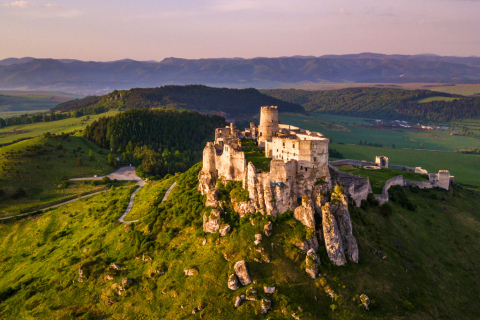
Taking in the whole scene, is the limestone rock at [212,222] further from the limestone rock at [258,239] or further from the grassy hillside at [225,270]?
the limestone rock at [258,239]

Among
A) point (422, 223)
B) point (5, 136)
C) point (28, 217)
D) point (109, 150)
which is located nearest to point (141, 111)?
point (109, 150)

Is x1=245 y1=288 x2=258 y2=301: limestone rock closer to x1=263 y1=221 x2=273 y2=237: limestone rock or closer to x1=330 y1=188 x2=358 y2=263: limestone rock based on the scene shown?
x1=263 y1=221 x2=273 y2=237: limestone rock

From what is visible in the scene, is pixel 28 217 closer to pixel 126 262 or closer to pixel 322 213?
pixel 126 262

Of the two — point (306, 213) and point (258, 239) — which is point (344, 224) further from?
point (258, 239)

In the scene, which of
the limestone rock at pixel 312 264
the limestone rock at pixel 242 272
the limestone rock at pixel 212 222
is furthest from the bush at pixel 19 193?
the limestone rock at pixel 312 264

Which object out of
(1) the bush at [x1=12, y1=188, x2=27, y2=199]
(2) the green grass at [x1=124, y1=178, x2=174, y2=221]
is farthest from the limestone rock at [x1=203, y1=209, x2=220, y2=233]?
(1) the bush at [x1=12, y1=188, x2=27, y2=199]
